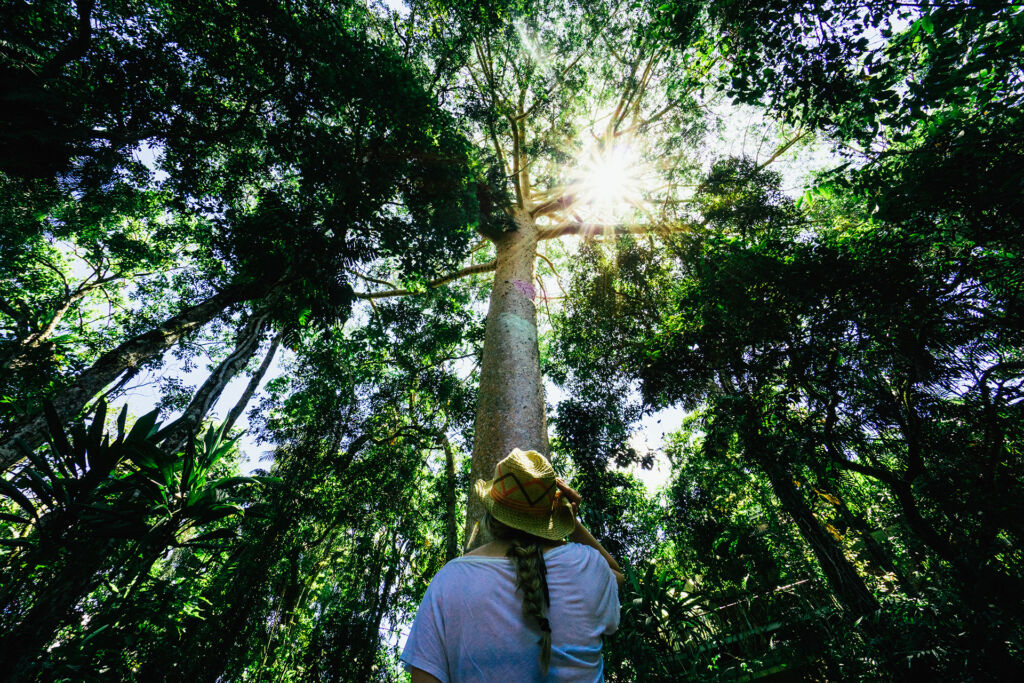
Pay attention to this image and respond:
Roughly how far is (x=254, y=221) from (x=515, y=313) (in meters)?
3.19

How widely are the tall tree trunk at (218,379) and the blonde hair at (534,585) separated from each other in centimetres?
426

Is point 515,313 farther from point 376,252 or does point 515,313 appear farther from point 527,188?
point 527,188

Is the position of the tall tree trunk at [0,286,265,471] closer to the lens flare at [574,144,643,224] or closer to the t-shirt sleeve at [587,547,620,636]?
the t-shirt sleeve at [587,547,620,636]

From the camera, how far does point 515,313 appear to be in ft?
13.7

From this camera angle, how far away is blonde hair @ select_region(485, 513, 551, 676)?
0.99 meters

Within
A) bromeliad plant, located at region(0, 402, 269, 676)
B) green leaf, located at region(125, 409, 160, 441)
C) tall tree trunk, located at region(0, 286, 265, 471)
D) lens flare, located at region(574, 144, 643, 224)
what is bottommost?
bromeliad plant, located at region(0, 402, 269, 676)

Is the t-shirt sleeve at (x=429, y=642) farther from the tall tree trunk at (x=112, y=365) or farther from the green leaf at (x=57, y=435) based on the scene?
the tall tree trunk at (x=112, y=365)

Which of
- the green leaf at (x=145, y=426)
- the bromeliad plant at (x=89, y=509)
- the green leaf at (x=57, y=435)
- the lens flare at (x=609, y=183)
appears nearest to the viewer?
the bromeliad plant at (x=89, y=509)

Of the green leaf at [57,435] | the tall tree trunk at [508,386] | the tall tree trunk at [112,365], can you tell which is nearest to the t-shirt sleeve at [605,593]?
the tall tree trunk at [508,386]

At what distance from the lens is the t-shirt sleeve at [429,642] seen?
95 centimetres

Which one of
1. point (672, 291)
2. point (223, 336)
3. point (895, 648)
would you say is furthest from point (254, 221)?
point (223, 336)

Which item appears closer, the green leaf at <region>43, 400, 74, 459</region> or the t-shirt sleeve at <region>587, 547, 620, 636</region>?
the t-shirt sleeve at <region>587, 547, 620, 636</region>

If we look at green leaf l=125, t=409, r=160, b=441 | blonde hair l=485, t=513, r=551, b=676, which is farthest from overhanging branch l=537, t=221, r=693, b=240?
blonde hair l=485, t=513, r=551, b=676

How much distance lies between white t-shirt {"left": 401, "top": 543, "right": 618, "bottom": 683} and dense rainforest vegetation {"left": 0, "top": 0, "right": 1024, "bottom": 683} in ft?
1.60
